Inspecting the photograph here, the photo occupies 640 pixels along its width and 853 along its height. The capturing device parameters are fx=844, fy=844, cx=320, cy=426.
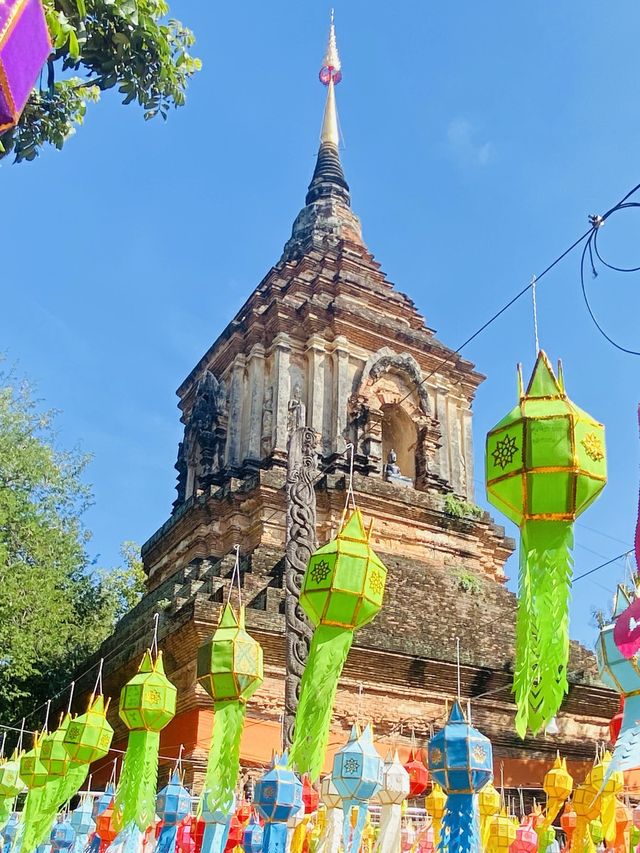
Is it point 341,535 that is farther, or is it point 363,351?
point 363,351

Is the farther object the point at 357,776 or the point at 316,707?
the point at 357,776

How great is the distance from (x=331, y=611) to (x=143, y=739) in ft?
11.1

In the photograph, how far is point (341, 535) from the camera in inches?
268

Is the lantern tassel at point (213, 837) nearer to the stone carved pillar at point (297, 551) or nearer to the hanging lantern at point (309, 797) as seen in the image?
the hanging lantern at point (309, 797)

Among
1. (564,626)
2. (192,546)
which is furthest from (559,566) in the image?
(192,546)

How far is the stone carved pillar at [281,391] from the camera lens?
18.1 meters

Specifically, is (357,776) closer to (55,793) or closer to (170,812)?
(170,812)

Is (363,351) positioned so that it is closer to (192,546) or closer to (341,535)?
(192,546)

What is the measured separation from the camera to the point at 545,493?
455 cm

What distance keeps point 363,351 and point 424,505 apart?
167 inches

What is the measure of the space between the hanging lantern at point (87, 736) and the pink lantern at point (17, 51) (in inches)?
322

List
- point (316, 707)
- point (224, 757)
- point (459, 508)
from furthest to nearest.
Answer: point (459, 508), point (224, 757), point (316, 707)

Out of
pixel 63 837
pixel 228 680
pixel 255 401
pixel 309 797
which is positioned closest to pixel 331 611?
pixel 228 680

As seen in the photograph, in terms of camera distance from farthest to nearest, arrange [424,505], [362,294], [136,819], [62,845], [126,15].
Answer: [362,294] → [424,505] → [62,845] → [136,819] → [126,15]
